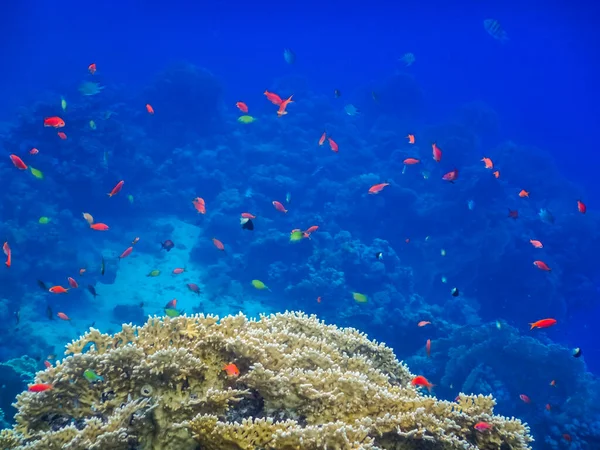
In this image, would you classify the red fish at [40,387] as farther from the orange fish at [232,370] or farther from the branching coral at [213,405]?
the orange fish at [232,370]

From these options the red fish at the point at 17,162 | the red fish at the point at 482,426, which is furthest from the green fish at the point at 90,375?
the red fish at the point at 17,162

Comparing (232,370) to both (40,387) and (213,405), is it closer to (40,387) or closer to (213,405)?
(213,405)

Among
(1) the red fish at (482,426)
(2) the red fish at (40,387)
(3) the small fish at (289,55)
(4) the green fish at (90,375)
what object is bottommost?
(2) the red fish at (40,387)

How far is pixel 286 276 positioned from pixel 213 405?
13.9 m

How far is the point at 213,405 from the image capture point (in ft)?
9.37

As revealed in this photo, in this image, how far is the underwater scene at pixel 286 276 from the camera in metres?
3.00

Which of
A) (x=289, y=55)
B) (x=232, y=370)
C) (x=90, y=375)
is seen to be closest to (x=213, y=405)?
(x=232, y=370)

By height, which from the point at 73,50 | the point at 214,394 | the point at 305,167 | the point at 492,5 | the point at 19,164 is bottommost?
the point at 214,394

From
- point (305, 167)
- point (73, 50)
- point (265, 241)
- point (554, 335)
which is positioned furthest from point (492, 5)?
point (73, 50)

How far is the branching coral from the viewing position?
2.65 metres

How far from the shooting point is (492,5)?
151 ft

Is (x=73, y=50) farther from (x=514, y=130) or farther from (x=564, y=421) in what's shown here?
(x=564, y=421)

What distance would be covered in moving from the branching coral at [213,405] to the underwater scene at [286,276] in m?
0.02

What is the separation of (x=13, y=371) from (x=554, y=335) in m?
27.5
